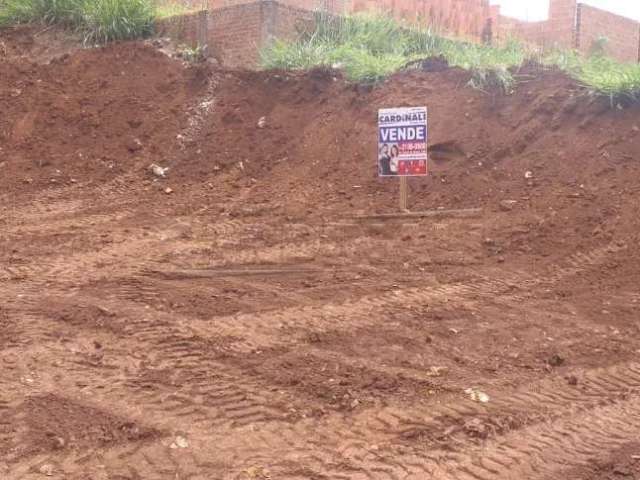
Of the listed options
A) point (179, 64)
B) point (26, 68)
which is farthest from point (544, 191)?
point (26, 68)

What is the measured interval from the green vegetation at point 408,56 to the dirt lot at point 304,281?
0.75ft

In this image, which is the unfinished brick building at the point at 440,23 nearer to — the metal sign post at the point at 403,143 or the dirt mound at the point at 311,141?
the dirt mound at the point at 311,141

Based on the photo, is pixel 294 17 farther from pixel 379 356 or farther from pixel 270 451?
pixel 270 451

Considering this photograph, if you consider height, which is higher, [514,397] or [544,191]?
[544,191]

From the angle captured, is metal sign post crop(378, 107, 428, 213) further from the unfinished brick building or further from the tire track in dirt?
the unfinished brick building

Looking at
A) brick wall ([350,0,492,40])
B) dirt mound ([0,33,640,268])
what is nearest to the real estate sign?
dirt mound ([0,33,640,268])

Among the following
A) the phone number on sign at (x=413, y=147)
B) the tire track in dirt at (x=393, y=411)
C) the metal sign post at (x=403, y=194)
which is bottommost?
the tire track in dirt at (x=393, y=411)

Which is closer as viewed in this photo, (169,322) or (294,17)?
(169,322)

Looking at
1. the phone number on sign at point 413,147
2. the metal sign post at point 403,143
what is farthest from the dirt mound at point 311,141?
the phone number on sign at point 413,147

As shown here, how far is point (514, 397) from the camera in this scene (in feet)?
13.2

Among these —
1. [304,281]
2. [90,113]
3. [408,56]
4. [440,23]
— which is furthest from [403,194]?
[440,23]

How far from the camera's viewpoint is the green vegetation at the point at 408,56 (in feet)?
28.2

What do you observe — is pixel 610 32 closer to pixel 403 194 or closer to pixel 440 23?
pixel 440 23

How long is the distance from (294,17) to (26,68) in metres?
4.15
